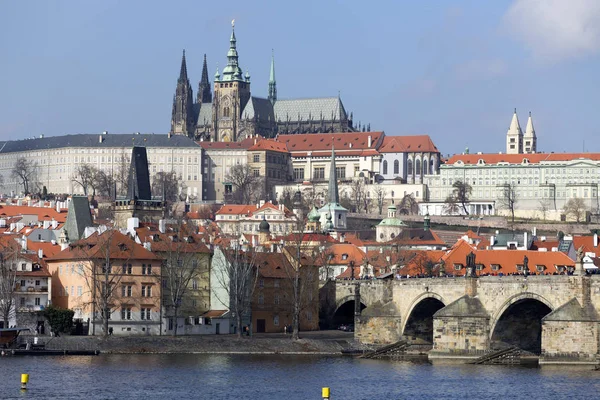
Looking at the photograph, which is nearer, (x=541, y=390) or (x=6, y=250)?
(x=541, y=390)

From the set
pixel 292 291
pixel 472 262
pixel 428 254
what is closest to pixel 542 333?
pixel 472 262

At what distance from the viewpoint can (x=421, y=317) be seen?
273 feet

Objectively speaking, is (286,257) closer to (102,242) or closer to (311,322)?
(311,322)

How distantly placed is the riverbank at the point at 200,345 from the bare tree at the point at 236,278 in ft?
6.13

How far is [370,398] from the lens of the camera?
2459 inches

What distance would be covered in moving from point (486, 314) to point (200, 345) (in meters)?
14.6

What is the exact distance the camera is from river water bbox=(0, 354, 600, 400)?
62.8 m

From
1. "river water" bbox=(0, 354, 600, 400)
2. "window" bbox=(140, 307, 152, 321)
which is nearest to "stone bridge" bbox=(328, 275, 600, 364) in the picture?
"river water" bbox=(0, 354, 600, 400)

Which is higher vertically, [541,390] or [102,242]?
[102,242]

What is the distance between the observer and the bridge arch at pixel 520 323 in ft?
244

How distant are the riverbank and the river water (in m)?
2.38

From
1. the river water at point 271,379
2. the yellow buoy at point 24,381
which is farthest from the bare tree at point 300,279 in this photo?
the yellow buoy at point 24,381

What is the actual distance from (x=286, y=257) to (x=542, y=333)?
87.7 feet

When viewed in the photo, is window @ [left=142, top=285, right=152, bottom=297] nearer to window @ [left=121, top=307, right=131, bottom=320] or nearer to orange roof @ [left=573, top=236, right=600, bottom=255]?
window @ [left=121, top=307, right=131, bottom=320]
